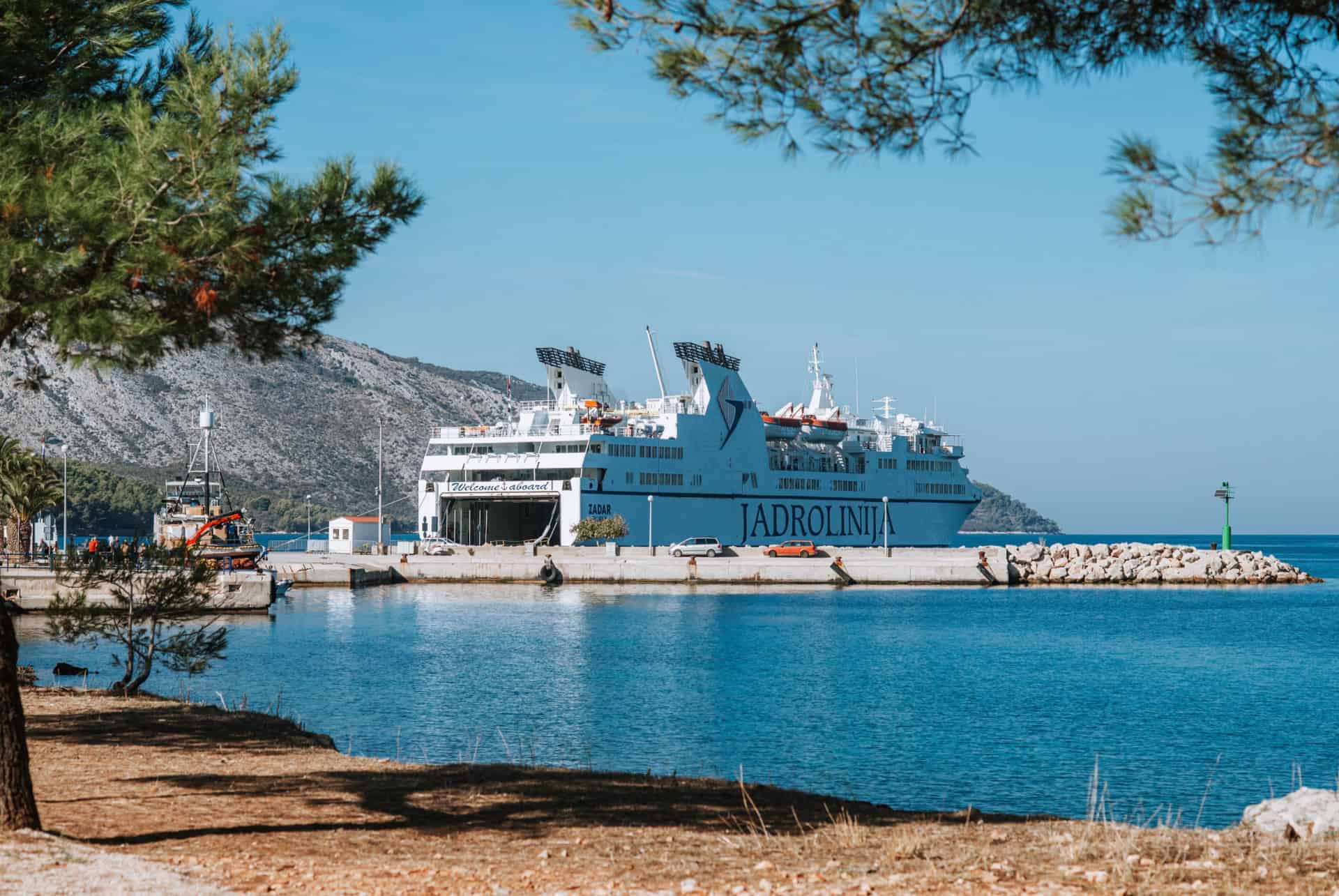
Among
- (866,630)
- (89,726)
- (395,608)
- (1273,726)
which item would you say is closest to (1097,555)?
(866,630)

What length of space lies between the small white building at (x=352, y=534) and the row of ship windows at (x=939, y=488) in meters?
37.6

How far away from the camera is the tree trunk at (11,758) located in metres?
8.48

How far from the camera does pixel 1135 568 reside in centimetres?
6788

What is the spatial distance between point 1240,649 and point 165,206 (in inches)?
1343

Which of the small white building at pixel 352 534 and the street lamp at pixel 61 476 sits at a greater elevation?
the street lamp at pixel 61 476

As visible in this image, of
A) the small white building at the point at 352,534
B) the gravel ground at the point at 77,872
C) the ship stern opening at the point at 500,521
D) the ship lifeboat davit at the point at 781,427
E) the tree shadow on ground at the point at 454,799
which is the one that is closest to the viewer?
the gravel ground at the point at 77,872

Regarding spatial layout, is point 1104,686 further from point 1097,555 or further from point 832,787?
point 1097,555

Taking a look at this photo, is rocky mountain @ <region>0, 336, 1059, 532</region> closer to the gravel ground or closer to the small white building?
the small white building

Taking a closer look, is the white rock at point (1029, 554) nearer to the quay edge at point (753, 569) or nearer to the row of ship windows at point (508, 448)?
the quay edge at point (753, 569)

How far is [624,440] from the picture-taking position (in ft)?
234

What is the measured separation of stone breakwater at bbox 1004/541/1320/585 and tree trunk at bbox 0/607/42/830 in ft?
→ 197

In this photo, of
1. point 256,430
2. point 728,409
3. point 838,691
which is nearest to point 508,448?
point 728,409

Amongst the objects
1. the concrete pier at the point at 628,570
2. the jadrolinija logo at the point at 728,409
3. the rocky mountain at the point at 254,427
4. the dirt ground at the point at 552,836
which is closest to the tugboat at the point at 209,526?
the concrete pier at the point at 628,570

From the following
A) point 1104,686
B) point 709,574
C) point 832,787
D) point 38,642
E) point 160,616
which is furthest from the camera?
point 709,574
